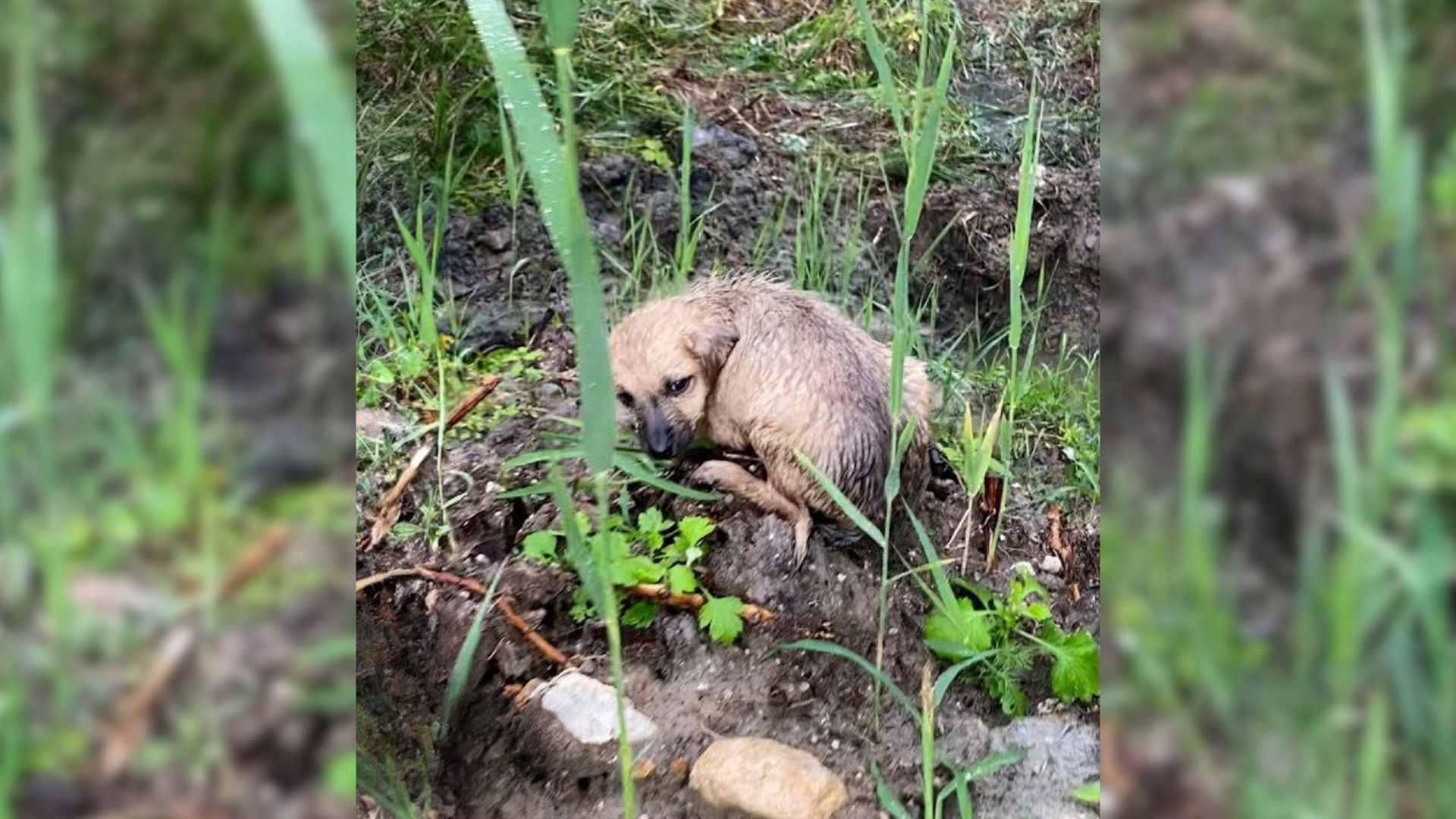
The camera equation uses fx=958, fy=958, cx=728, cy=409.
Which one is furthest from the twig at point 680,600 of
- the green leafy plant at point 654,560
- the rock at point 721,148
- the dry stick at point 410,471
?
the rock at point 721,148

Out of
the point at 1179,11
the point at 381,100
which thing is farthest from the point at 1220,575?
the point at 381,100

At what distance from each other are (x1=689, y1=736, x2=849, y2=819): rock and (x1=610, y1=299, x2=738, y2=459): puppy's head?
0.16 m

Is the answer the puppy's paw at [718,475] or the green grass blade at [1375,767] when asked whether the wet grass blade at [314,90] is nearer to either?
the puppy's paw at [718,475]

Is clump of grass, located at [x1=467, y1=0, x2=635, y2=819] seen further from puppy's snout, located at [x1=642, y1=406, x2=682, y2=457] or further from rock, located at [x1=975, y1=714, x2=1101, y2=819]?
rock, located at [x1=975, y1=714, x2=1101, y2=819]

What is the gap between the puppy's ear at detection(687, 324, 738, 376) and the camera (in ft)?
1.89

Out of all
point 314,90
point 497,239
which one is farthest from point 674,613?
point 314,90

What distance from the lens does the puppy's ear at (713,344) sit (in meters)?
0.57

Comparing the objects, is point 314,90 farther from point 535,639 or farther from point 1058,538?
point 1058,538

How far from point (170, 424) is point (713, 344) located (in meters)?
0.32

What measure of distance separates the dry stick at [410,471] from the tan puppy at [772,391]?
0.07 m

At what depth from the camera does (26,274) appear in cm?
32

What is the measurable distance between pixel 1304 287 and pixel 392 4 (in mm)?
418

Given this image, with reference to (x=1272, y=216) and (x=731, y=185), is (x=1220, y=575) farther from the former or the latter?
(x=731, y=185)

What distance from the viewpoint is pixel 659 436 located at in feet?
1.77
